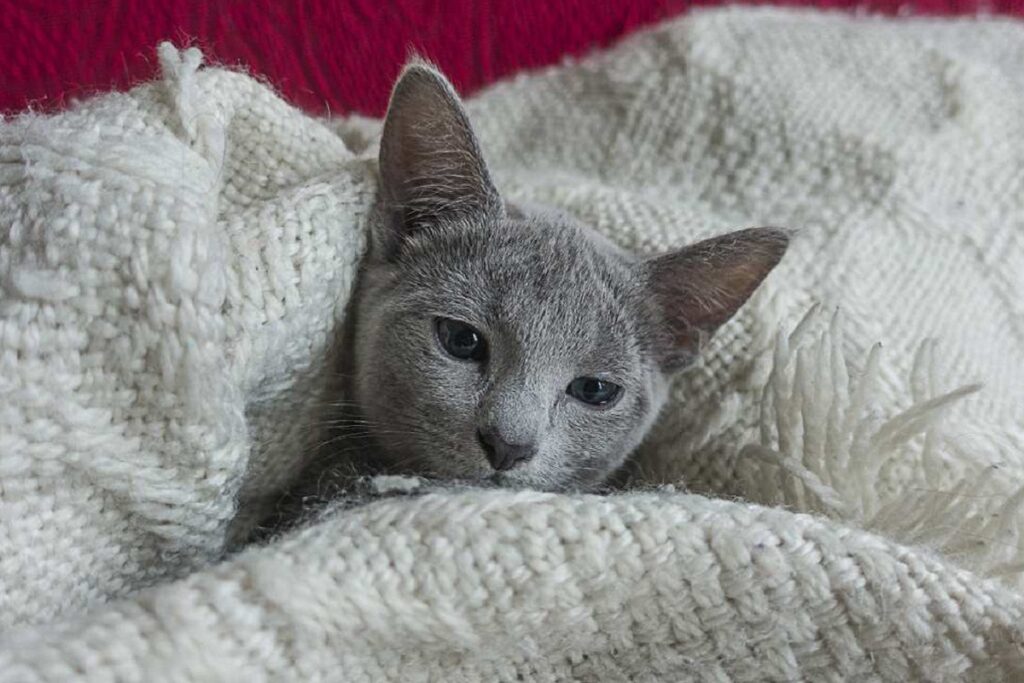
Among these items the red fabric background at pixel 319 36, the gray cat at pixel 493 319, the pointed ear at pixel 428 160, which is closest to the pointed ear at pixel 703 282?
the gray cat at pixel 493 319

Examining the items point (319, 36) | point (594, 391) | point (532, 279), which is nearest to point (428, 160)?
point (532, 279)

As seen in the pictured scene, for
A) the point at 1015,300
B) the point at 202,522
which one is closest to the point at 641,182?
the point at 1015,300

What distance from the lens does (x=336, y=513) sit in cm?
65

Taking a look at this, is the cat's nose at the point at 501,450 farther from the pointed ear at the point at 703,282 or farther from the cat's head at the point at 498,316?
the pointed ear at the point at 703,282

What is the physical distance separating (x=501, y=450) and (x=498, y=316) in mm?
117

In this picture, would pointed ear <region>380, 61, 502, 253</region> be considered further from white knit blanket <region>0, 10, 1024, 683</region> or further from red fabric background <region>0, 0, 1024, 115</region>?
red fabric background <region>0, 0, 1024, 115</region>

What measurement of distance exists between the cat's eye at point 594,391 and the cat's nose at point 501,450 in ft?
0.30

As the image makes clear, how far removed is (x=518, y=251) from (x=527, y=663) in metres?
0.34

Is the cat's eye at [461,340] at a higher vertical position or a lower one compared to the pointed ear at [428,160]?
lower

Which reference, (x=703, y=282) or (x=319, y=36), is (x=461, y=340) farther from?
(x=319, y=36)

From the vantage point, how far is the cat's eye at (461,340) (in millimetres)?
746

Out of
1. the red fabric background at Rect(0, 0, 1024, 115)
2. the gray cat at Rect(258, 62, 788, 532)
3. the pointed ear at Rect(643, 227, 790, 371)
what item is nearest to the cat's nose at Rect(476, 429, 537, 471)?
the gray cat at Rect(258, 62, 788, 532)

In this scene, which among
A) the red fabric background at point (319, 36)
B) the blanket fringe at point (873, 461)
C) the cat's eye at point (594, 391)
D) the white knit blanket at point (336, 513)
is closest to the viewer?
the white knit blanket at point (336, 513)

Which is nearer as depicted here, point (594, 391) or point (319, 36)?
point (594, 391)
